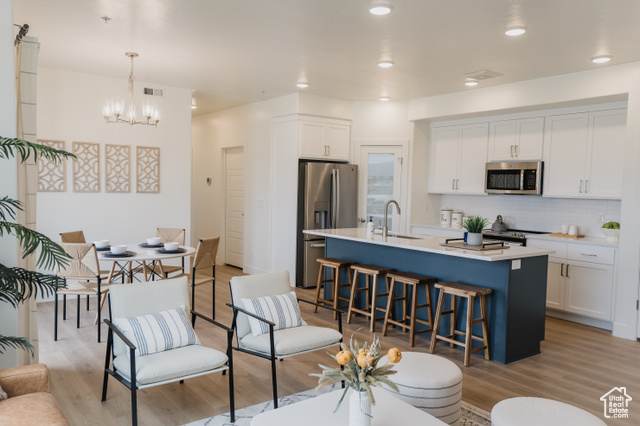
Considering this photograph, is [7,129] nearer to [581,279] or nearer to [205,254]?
[205,254]

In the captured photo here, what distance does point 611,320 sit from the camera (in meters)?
5.09

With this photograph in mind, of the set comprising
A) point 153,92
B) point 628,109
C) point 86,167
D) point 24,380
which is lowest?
point 24,380

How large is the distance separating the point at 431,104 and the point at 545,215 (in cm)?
215

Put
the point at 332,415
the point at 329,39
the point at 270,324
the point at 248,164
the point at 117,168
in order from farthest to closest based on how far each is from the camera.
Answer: the point at 248,164 → the point at 117,168 → the point at 329,39 → the point at 270,324 → the point at 332,415

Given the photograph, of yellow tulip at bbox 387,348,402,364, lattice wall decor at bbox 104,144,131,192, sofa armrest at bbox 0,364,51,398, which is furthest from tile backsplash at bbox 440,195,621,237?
sofa armrest at bbox 0,364,51,398

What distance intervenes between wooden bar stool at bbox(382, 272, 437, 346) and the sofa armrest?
301 centimetres

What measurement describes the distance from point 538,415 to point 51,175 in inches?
221

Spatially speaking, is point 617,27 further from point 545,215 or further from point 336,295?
point 336,295

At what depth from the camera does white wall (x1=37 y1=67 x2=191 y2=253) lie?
5730 mm

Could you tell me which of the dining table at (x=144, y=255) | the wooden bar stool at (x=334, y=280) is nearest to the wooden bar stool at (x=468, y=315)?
the wooden bar stool at (x=334, y=280)

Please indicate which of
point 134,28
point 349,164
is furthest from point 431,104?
point 134,28

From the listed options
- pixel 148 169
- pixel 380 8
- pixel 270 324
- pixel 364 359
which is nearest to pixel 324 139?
pixel 148 169

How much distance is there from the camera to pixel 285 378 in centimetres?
368

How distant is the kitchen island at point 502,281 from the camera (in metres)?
4.08
